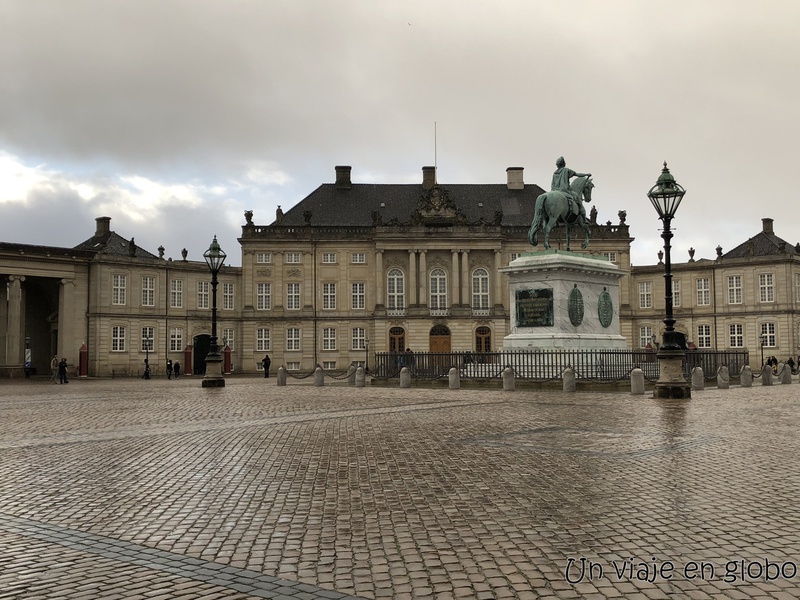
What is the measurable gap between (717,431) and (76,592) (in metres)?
11.3

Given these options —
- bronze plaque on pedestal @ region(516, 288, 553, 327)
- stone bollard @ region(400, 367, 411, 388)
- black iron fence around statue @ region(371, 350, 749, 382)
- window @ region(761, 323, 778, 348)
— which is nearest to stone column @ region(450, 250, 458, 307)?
window @ region(761, 323, 778, 348)

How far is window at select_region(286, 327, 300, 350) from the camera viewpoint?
2628 inches

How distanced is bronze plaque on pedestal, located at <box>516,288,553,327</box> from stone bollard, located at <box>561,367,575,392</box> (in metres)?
2.76

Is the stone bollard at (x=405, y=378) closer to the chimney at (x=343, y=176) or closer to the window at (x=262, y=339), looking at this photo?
the window at (x=262, y=339)

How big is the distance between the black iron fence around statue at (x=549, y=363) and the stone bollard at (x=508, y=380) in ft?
3.61

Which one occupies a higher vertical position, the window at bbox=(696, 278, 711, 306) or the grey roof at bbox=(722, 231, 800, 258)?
the grey roof at bbox=(722, 231, 800, 258)

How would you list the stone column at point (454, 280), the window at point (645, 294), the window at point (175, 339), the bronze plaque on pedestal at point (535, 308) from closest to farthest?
the bronze plaque on pedestal at point (535, 308)
the window at point (175, 339)
the stone column at point (454, 280)
the window at point (645, 294)

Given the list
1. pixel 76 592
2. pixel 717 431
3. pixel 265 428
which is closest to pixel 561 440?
pixel 717 431

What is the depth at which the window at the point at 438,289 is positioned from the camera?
2650 inches

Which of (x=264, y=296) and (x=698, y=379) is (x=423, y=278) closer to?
(x=264, y=296)

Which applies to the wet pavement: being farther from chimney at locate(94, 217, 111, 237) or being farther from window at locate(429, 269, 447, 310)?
chimney at locate(94, 217, 111, 237)

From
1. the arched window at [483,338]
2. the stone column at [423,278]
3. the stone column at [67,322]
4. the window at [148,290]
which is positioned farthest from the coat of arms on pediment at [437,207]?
the stone column at [67,322]

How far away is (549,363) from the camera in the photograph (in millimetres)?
26188

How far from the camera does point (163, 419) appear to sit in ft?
55.6
